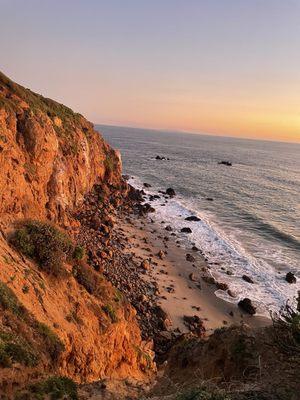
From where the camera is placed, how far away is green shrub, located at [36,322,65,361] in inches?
543

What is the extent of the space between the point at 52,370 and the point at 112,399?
2796 millimetres

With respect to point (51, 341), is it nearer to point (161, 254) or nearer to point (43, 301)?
point (43, 301)

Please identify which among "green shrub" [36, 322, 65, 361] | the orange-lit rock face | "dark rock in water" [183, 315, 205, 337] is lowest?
"dark rock in water" [183, 315, 205, 337]

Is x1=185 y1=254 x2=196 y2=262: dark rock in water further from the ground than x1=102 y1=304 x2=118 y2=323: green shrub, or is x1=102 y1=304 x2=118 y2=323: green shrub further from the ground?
x1=102 y1=304 x2=118 y2=323: green shrub

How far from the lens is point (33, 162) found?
94.3 ft

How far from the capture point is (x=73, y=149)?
44906mm

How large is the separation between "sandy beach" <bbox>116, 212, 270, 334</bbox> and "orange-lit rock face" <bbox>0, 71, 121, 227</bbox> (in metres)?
9.35

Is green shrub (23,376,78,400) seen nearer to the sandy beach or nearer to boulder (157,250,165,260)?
the sandy beach

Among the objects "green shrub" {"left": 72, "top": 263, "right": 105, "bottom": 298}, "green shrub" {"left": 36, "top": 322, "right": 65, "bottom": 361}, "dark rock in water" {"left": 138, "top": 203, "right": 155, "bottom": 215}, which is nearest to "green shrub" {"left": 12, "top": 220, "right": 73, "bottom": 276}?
"green shrub" {"left": 72, "top": 263, "right": 105, "bottom": 298}

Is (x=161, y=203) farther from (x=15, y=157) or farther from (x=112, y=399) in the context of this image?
(x=112, y=399)

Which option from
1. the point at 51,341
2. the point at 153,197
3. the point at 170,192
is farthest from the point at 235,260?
the point at 170,192

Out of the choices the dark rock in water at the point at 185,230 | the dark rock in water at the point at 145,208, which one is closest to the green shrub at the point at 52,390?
the dark rock in water at the point at 185,230

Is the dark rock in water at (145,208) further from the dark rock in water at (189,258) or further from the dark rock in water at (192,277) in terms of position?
the dark rock in water at (192,277)

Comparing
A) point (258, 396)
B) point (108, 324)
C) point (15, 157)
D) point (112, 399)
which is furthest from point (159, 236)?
point (258, 396)
